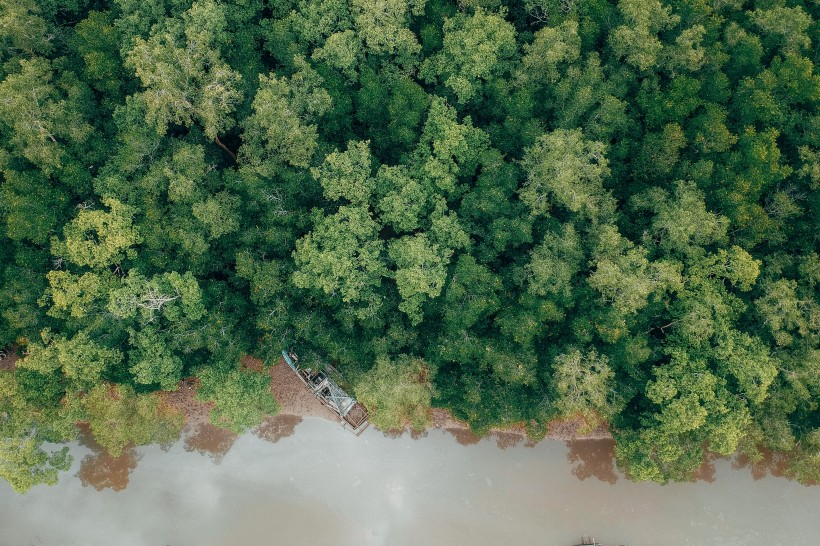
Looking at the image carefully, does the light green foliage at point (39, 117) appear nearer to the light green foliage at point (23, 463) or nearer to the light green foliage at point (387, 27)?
the light green foliage at point (23, 463)

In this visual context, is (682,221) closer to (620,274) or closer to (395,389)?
(620,274)

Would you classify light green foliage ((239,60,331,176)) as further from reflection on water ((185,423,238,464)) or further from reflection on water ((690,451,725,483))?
reflection on water ((690,451,725,483))

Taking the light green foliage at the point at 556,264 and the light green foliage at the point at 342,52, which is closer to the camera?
the light green foliage at the point at 556,264

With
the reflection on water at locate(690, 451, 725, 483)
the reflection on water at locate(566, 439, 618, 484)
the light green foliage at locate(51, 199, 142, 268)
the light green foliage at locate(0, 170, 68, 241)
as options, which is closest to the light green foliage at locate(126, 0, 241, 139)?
the light green foliage at locate(51, 199, 142, 268)

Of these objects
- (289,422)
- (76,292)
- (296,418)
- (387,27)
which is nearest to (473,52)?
(387,27)

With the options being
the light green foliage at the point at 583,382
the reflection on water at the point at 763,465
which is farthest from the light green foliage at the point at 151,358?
the reflection on water at the point at 763,465

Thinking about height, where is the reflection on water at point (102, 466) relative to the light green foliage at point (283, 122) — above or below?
below
